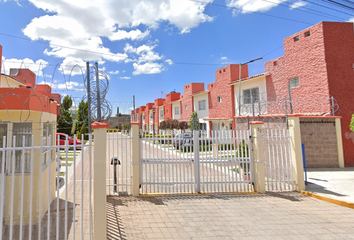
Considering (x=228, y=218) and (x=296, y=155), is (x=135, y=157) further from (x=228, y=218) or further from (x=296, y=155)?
(x=296, y=155)

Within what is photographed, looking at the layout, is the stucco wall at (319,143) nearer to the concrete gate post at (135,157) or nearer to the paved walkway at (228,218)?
the paved walkway at (228,218)

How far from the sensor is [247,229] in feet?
12.6

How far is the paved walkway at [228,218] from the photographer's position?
367 centimetres

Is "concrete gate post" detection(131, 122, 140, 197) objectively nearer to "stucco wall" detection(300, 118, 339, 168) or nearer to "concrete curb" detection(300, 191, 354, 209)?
"concrete curb" detection(300, 191, 354, 209)

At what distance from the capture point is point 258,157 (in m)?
5.86

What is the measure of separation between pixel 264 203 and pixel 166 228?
2.78 m

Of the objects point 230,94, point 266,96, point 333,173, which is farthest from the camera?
point 230,94

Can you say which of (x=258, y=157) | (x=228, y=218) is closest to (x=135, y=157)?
(x=228, y=218)

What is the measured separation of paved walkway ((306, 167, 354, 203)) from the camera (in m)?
5.56

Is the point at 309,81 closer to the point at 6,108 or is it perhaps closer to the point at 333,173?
the point at 333,173

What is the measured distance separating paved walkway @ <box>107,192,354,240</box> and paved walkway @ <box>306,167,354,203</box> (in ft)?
2.05

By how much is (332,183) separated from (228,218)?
15.7 feet

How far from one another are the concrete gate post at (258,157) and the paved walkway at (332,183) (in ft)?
5.08

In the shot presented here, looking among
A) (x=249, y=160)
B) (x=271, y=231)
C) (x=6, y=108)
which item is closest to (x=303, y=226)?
(x=271, y=231)
